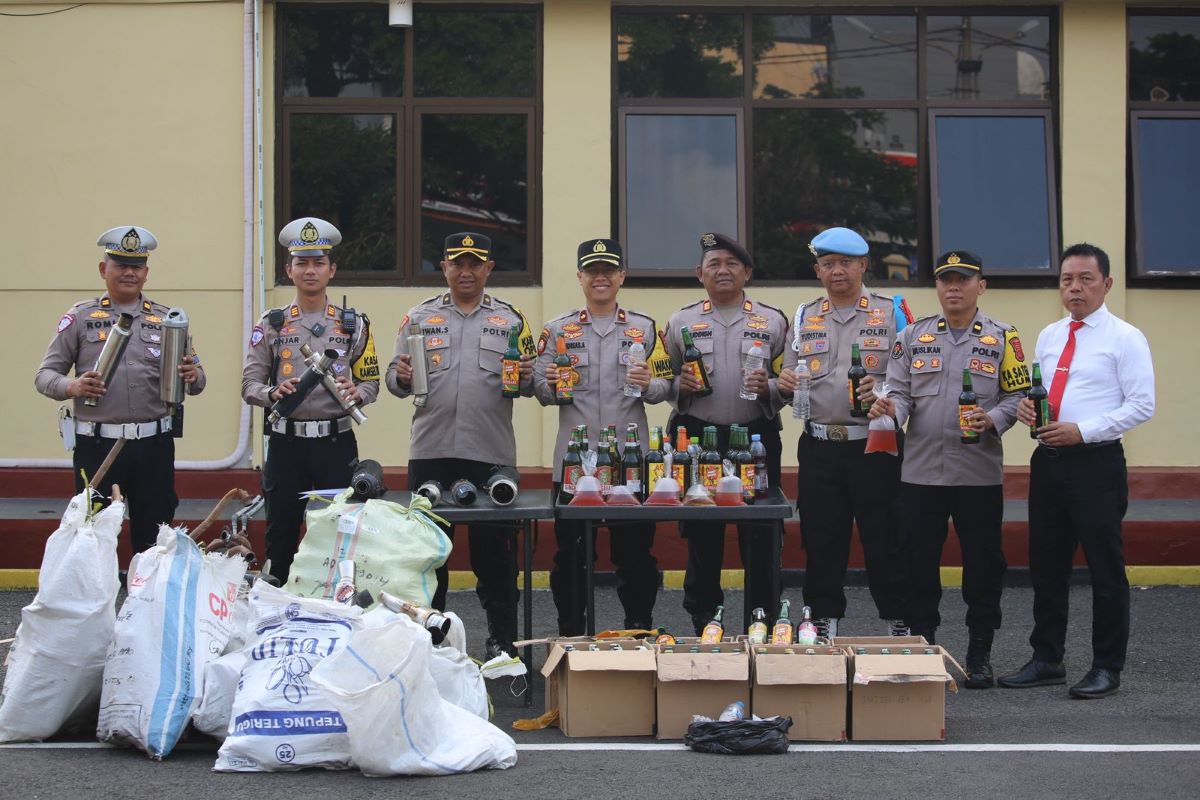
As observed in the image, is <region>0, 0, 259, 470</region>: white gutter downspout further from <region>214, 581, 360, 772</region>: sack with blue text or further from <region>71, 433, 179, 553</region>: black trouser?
<region>214, 581, 360, 772</region>: sack with blue text

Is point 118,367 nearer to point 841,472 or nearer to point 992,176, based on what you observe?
point 841,472

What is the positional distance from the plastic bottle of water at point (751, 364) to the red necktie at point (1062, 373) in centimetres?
149

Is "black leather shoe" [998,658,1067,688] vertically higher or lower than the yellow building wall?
lower

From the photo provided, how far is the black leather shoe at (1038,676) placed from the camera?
7797 mm

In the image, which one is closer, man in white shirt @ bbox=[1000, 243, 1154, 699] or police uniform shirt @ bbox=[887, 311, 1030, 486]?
man in white shirt @ bbox=[1000, 243, 1154, 699]

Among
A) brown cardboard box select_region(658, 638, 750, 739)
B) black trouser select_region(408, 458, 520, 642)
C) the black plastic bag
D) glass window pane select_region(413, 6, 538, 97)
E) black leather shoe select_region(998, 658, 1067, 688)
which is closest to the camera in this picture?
the black plastic bag

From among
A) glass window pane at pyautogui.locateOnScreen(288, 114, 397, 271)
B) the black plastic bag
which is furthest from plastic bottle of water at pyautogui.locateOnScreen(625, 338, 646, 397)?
glass window pane at pyautogui.locateOnScreen(288, 114, 397, 271)

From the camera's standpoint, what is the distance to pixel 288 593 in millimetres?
6707

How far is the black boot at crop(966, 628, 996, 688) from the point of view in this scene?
25.6 feet

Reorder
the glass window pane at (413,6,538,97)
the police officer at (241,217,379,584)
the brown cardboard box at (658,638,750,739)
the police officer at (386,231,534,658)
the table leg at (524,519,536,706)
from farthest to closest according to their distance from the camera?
1. the glass window pane at (413,6,538,97)
2. the police officer at (241,217,379,584)
3. the police officer at (386,231,534,658)
4. the table leg at (524,519,536,706)
5. the brown cardboard box at (658,638,750,739)

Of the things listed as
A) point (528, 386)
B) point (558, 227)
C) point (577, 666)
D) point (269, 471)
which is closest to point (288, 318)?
point (269, 471)

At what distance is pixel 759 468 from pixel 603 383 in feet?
3.21

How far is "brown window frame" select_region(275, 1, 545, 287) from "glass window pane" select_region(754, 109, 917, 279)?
1.68 metres

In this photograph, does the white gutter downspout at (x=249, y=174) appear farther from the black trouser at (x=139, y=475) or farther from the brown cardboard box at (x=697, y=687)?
the brown cardboard box at (x=697, y=687)
